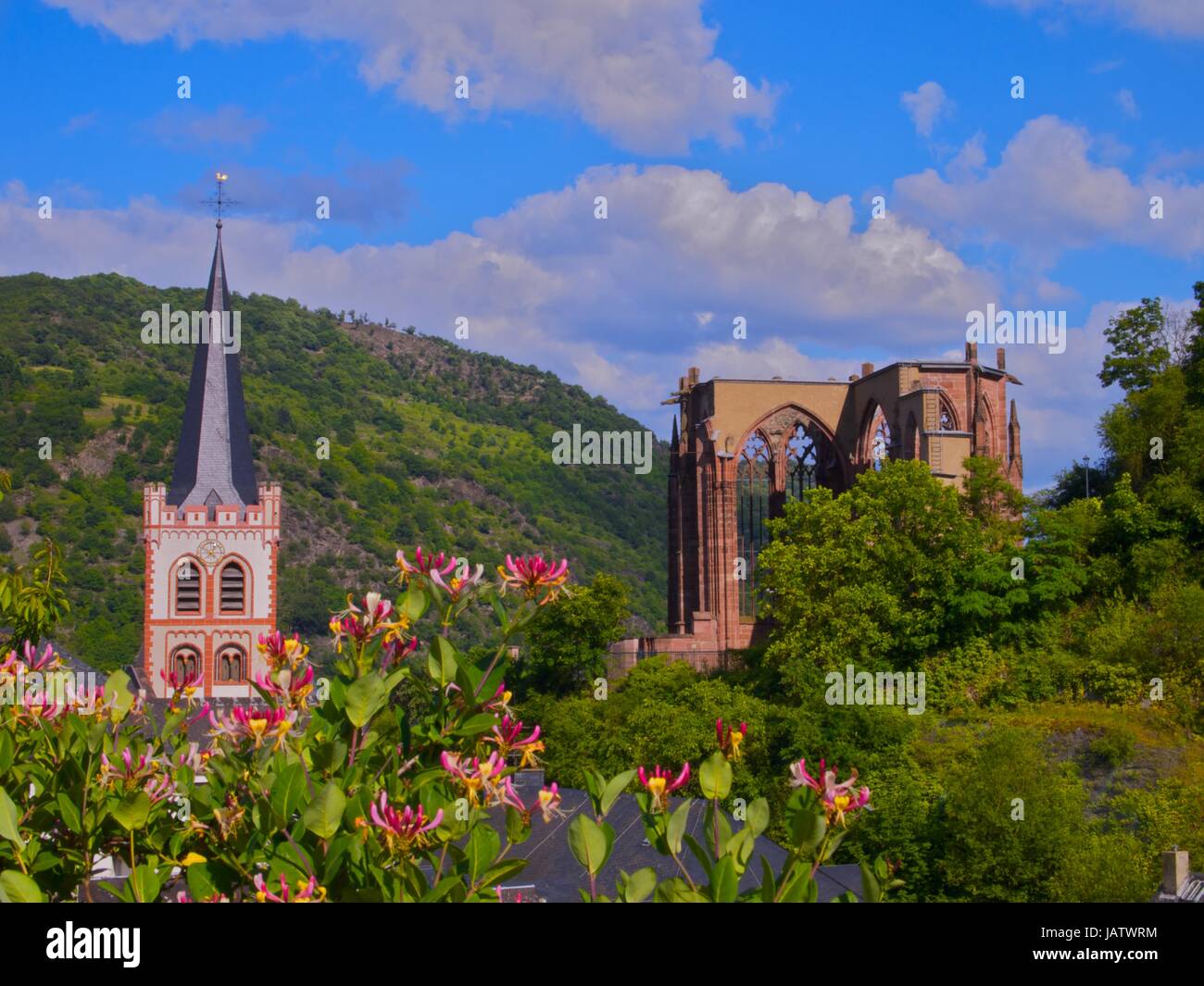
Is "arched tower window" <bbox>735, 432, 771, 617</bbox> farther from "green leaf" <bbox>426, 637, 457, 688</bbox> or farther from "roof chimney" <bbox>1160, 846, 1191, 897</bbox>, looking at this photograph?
"green leaf" <bbox>426, 637, 457, 688</bbox>

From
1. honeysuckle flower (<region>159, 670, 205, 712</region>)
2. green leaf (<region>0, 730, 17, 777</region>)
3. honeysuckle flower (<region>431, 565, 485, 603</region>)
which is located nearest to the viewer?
honeysuckle flower (<region>431, 565, 485, 603</region>)

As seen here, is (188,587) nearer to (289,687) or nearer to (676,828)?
(289,687)

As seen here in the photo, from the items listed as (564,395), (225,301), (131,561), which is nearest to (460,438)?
(564,395)

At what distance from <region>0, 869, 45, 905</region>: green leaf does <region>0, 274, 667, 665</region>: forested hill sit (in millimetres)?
82737

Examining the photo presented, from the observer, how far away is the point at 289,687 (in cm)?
644

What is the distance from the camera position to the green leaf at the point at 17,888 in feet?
17.9

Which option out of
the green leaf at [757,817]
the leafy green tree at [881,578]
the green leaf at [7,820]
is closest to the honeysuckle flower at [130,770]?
the green leaf at [7,820]

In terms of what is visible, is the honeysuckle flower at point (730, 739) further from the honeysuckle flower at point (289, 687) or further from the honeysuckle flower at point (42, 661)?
the honeysuckle flower at point (42, 661)

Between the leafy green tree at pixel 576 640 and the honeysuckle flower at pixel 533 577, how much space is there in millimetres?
46126

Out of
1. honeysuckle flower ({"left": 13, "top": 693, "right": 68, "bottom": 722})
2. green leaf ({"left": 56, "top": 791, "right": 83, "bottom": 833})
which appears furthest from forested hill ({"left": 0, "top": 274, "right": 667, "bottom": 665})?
green leaf ({"left": 56, "top": 791, "right": 83, "bottom": 833})

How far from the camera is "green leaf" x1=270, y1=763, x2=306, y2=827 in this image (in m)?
5.78

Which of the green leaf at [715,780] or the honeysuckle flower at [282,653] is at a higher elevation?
A: the honeysuckle flower at [282,653]
